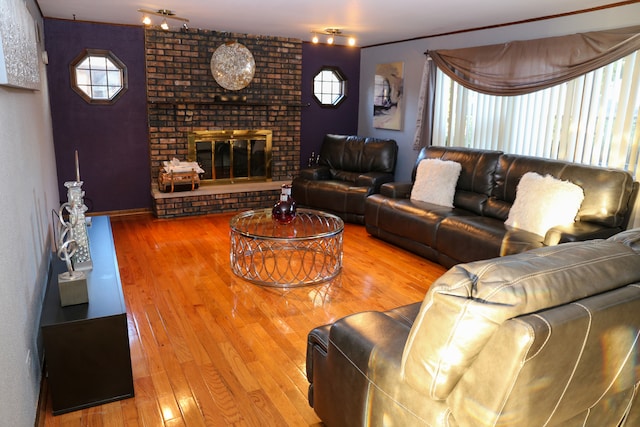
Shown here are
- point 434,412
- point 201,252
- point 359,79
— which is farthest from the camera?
point 359,79

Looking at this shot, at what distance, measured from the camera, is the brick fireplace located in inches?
226

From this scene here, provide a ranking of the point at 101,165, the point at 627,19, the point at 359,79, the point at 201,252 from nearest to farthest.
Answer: the point at 627,19 < the point at 201,252 < the point at 101,165 < the point at 359,79

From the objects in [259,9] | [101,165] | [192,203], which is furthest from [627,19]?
[101,165]

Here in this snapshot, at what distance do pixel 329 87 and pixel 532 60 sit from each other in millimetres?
3276

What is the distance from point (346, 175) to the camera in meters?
6.24

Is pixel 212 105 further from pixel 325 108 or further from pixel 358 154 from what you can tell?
pixel 358 154

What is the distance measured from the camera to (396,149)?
6.11 m

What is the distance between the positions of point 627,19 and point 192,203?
4.83 meters

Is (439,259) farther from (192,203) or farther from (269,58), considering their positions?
(269,58)

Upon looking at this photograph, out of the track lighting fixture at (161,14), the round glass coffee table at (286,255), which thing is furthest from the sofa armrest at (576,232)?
the track lighting fixture at (161,14)

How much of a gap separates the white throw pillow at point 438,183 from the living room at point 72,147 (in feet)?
4.75

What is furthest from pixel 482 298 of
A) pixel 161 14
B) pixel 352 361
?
pixel 161 14

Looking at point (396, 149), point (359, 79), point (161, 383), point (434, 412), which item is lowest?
point (161, 383)

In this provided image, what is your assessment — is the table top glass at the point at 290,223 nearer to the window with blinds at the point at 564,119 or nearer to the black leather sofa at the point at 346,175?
the black leather sofa at the point at 346,175
